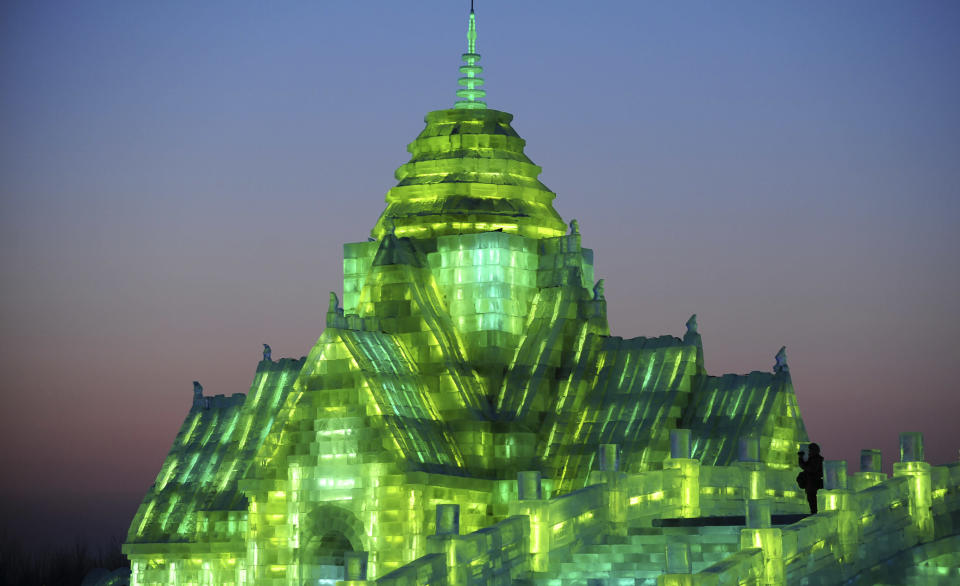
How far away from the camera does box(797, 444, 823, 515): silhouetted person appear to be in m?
56.4

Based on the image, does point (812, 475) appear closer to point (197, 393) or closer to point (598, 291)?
point (598, 291)

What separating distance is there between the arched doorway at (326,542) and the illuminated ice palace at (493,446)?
0.20 feet

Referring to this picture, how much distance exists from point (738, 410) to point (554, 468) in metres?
5.47

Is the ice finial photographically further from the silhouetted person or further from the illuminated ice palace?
the silhouetted person

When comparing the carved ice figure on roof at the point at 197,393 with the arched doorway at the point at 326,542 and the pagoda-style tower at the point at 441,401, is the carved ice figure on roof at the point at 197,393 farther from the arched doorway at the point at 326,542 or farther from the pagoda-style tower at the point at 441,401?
the arched doorway at the point at 326,542

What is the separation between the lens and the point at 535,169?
68125mm

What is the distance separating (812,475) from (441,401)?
37.8 feet

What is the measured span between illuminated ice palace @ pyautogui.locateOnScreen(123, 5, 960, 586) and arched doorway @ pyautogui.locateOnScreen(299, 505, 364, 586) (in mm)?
60

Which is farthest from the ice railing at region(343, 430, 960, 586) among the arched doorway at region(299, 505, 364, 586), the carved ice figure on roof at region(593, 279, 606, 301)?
the carved ice figure on roof at region(593, 279, 606, 301)

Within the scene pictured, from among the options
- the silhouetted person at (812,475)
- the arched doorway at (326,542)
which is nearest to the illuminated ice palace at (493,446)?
the arched doorway at (326,542)

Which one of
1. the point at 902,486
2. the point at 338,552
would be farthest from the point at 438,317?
the point at 902,486

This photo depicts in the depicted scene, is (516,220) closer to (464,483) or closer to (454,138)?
(454,138)

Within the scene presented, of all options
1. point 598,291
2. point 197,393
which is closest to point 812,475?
point 598,291

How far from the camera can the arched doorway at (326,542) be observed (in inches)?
2302
